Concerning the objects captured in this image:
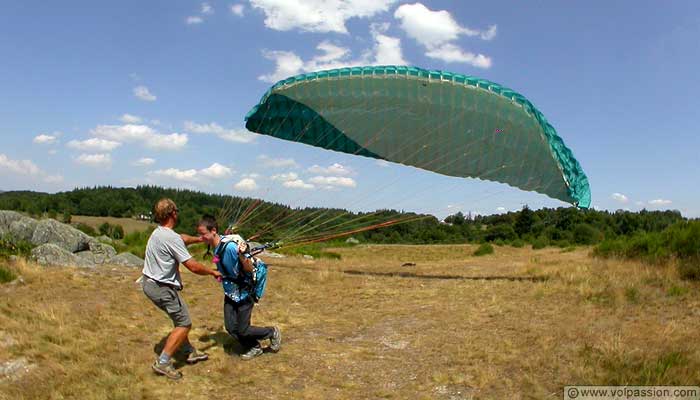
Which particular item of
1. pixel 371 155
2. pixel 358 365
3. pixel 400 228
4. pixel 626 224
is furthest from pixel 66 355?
pixel 626 224

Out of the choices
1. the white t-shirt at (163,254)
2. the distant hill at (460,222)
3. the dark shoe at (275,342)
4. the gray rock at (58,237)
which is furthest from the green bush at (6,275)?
the distant hill at (460,222)

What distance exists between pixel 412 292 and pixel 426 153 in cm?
302

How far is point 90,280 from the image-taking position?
10.2 metres

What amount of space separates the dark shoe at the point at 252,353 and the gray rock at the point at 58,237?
42.3 feet

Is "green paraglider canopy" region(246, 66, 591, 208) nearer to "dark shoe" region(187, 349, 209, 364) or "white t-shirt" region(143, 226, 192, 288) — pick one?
"white t-shirt" region(143, 226, 192, 288)

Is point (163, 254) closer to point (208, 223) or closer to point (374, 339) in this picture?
point (208, 223)

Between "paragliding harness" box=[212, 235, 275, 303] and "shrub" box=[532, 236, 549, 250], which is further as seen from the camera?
"shrub" box=[532, 236, 549, 250]

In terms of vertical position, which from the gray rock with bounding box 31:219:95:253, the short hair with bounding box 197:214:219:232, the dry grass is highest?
the short hair with bounding box 197:214:219:232

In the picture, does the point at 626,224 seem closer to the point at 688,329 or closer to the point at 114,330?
the point at 688,329

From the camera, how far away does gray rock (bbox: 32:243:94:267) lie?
41.4 ft

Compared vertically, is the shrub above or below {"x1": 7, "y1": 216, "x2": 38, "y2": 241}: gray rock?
above

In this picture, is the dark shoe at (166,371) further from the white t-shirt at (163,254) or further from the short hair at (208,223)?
the short hair at (208,223)

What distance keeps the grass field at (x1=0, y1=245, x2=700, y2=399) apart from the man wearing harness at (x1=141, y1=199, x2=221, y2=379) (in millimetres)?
277

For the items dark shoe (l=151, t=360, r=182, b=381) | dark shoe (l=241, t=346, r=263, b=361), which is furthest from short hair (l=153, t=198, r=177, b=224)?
dark shoe (l=241, t=346, r=263, b=361)
